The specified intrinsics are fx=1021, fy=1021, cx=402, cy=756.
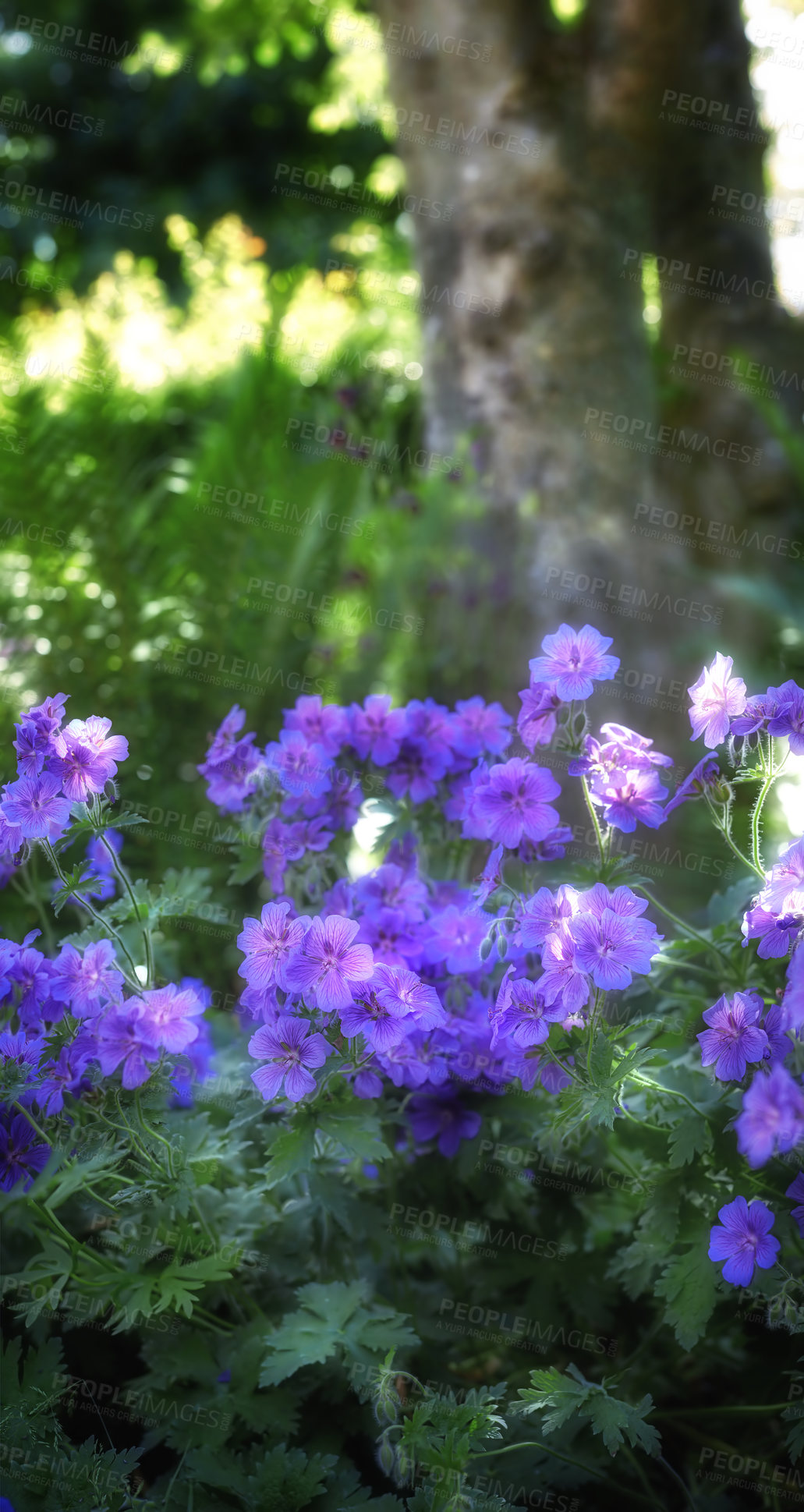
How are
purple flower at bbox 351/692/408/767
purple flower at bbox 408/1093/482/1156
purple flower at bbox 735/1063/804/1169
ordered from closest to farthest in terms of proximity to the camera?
purple flower at bbox 735/1063/804/1169
purple flower at bbox 408/1093/482/1156
purple flower at bbox 351/692/408/767

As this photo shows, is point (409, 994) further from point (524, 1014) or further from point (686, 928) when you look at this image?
point (686, 928)

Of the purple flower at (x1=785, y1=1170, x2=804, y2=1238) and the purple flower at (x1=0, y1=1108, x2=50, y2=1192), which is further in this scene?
the purple flower at (x1=0, y1=1108, x2=50, y2=1192)

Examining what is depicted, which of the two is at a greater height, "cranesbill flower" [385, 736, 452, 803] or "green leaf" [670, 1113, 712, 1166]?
"cranesbill flower" [385, 736, 452, 803]

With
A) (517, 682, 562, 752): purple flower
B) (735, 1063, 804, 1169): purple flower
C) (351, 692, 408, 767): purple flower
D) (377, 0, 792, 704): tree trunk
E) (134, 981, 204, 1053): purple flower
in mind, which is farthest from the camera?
(377, 0, 792, 704): tree trunk

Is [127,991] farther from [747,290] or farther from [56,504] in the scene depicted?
[747,290]

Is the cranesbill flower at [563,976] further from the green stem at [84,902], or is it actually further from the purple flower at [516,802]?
the green stem at [84,902]

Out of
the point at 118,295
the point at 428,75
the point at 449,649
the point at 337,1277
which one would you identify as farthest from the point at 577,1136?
the point at 118,295

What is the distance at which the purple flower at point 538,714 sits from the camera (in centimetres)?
119

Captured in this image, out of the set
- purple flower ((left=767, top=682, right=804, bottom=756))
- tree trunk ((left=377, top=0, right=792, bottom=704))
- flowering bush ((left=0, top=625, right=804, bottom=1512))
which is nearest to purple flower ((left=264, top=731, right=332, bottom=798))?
flowering bush ((left=0, top=625, right=804, bottom=1512))

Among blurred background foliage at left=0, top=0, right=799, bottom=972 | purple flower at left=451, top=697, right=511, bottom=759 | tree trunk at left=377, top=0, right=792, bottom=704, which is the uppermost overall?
tree trunk at left=377, top=0, right=792, bottom=704

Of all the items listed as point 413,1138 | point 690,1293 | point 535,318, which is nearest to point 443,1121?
point 413,1138

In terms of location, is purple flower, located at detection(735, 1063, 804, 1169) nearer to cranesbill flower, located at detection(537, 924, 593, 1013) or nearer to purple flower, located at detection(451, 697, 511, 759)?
cranesbill flower, located at detection(537, 924, 593, 1013)

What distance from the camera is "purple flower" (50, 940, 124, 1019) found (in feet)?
3.73

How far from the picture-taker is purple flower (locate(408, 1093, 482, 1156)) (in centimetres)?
130
